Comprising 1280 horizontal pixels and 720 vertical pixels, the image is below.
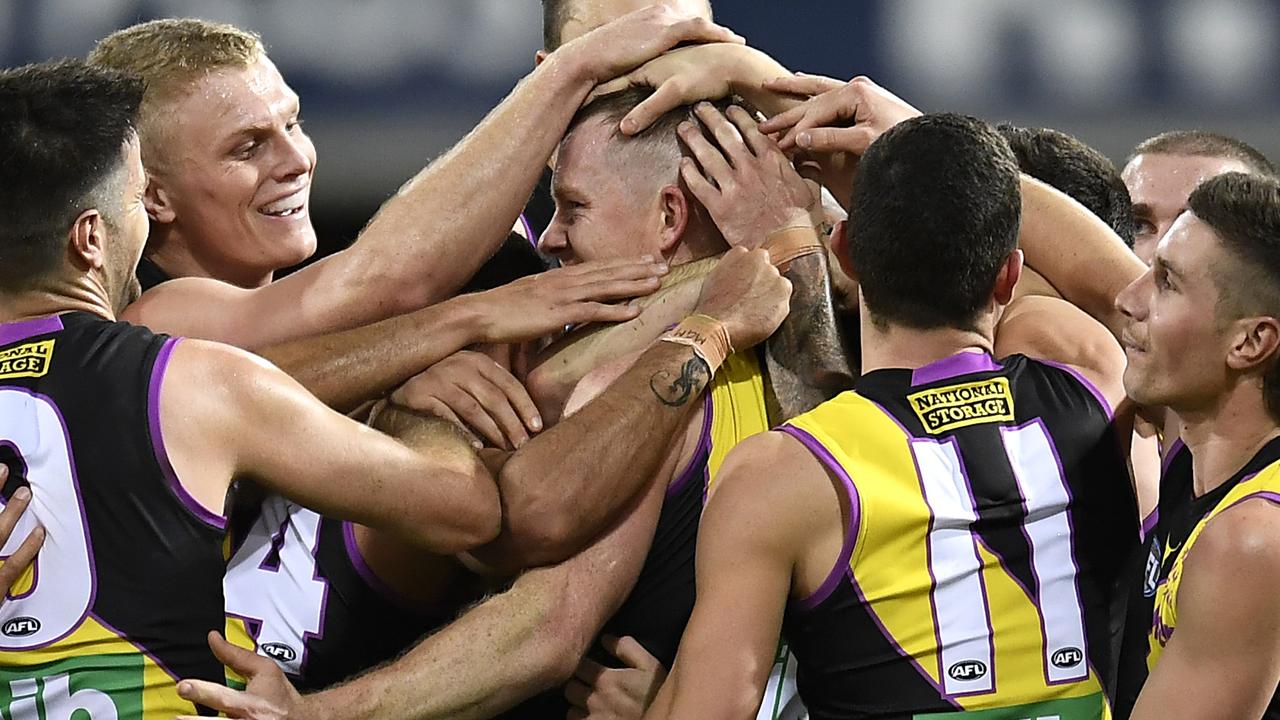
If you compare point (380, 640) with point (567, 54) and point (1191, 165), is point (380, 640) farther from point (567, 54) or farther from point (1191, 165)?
A: point (1191, 165)

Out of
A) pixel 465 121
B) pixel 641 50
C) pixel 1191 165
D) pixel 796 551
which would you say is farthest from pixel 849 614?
pixel 465 121

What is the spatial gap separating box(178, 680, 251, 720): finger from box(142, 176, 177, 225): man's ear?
1550 mm

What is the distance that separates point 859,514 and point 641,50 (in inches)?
51.4

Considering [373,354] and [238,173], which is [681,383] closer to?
[373,354]

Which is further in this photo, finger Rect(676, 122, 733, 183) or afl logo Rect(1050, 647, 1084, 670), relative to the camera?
finger Rect(676, 122, 733, 183)

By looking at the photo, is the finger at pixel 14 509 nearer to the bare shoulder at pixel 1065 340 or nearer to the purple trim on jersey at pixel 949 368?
the purple trim on jersey at pixel 949 368

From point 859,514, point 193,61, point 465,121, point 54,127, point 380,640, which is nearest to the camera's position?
point 859,514

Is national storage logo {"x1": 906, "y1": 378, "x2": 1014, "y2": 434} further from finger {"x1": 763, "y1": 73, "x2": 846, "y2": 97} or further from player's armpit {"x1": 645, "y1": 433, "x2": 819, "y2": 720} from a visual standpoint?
finger {"x1": 763, "y1": 73, "x2": 846, "y2": 97}

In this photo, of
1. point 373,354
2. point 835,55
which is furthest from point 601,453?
point 835,55

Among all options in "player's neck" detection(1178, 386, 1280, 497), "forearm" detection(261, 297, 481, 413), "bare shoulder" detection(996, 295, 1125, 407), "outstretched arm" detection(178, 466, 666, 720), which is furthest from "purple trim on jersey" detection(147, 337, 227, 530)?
"player's neck" detection(1178, 386, 1280, 497)

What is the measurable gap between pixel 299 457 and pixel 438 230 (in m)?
0.81

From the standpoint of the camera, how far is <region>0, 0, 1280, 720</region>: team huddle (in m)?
2.84

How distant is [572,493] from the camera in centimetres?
306

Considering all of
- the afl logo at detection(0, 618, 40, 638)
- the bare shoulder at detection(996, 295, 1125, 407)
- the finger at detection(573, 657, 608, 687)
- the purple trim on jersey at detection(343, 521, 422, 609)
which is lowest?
the finger at detection(573, 657, 608, 687)
